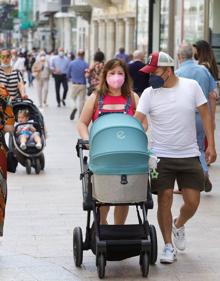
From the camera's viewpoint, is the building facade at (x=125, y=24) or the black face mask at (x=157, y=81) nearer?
the black face mask at (x=157, y=81)

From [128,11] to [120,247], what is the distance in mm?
38053

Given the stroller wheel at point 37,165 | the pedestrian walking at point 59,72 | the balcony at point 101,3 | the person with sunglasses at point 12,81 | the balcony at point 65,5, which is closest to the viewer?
the stroller wheel at point 37,165

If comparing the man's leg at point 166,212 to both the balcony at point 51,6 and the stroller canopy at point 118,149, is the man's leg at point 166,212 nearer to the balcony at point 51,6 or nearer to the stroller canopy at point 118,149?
the stroller canopy at point 118,149

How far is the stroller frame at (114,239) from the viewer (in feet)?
24.0

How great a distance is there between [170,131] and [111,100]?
2.08 feet

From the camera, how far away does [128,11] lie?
44781 mm

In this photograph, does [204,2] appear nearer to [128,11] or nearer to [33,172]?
[33,172]

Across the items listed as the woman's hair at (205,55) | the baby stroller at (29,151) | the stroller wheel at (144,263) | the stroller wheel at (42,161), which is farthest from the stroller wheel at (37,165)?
the stroller wheel at (144,263)

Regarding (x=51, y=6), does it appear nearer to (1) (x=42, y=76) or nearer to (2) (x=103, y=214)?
(1) (x=42, y=76)

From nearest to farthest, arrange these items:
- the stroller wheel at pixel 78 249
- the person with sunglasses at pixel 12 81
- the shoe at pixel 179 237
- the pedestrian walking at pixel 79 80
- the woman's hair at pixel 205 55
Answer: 1. the stroller wheel at pixel 78 249
2. the shoe at pixel 179 237
3. the woman's hair at pixel 205 55
4. the person with sunglasses at pixel 12 81
5. the pedestrian walking at pixel 79 80

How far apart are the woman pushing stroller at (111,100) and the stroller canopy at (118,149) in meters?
0.62

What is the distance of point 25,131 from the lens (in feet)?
46.6

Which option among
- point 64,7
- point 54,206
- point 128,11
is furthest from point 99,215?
point 64,7

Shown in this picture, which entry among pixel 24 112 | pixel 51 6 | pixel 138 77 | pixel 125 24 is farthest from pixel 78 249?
pixel 51 6
